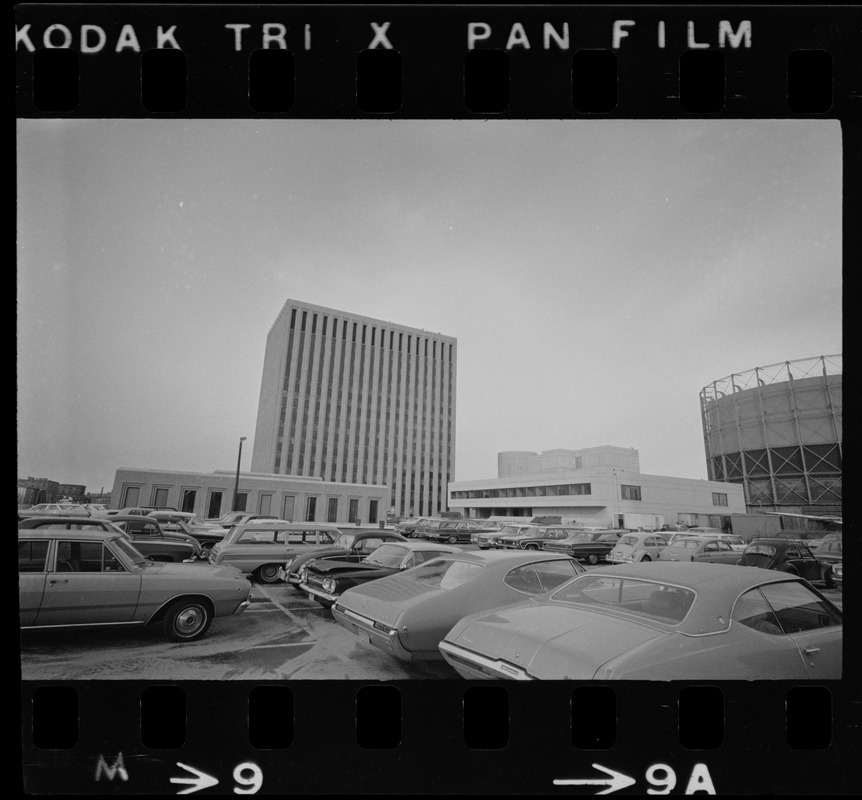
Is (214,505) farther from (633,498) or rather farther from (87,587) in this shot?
(633,498)

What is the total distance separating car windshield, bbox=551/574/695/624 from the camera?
3.07 m

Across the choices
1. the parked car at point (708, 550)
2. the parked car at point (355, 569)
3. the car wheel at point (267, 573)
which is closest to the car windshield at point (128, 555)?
the parked car at point (355, 569)

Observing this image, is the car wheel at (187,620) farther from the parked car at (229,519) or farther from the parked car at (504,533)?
the parked car at (504,533)

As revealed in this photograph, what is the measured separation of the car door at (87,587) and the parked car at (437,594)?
2230mm

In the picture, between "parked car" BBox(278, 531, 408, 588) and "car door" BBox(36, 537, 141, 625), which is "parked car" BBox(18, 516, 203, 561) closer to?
"parked car" BBox(278, 531, 408, 588)

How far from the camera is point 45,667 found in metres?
4.25

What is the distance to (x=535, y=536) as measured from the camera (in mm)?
14547

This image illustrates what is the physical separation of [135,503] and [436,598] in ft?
38.8

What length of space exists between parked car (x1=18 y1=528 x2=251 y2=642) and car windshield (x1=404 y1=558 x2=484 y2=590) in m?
2.30

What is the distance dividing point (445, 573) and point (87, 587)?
3713mm

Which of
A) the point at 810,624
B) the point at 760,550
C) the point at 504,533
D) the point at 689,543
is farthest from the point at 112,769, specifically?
the point at 504,533

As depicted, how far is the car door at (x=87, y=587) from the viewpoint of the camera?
452 cm
